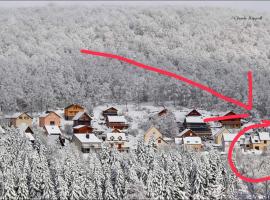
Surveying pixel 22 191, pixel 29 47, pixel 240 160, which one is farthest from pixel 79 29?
pixel 22 191

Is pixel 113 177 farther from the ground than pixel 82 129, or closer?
farther from the ground

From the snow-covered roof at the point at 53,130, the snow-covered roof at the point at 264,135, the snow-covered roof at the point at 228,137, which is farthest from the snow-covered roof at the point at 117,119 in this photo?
the snow-covered roof at the point at 264,135

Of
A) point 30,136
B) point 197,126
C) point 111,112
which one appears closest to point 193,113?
point 197,126

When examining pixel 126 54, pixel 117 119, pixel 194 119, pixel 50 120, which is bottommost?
pixel 194 119

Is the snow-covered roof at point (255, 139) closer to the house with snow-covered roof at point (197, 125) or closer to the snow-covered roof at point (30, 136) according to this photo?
the house with snow-covered roof at point (197, 125)

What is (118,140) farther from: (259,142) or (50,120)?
(259,142)

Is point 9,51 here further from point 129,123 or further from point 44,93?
point 129,123
